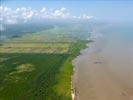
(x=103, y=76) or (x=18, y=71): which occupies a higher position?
(x=18, y=71)

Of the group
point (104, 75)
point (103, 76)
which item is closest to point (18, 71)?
point (103, 76)

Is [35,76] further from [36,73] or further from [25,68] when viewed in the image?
[25,68]

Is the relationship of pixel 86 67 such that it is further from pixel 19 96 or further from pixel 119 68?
pixel 19 96

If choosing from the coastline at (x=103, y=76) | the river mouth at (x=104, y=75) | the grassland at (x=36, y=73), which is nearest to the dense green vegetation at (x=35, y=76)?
the grassland at (x=36, y=73)

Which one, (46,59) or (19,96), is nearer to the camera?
(19,96)

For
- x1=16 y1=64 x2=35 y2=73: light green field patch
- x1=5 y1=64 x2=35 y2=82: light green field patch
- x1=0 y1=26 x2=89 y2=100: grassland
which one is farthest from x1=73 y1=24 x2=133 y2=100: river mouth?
x1=5 y1=64 x2=35 y2=82: light green field patch

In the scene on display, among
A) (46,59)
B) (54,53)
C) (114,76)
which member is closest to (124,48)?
(54,53)

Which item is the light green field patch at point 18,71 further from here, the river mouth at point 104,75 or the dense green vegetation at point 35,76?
the river mouth at point 104,75
